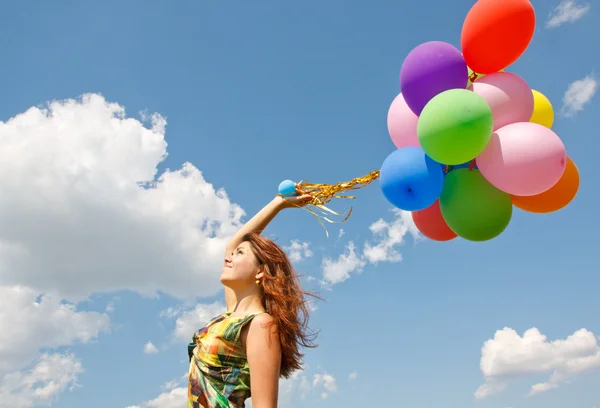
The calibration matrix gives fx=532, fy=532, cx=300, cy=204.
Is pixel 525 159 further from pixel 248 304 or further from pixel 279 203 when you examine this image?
pixel 248 304

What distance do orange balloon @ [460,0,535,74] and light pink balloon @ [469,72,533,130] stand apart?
17 centimetres

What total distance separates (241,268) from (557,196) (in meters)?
2.44

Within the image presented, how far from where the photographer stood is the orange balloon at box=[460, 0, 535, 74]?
3875mm

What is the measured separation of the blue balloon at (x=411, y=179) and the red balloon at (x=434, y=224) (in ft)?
1.15

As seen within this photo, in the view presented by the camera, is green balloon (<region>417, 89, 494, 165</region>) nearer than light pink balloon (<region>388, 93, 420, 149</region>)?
Yes

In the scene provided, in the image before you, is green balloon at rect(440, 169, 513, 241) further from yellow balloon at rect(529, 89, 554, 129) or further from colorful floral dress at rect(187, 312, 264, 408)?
colorful floral dress at rect(187, 312, 264, 408)

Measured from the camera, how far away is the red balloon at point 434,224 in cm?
429

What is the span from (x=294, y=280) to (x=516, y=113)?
79.6 inches

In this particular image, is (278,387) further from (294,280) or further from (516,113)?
(516,113)

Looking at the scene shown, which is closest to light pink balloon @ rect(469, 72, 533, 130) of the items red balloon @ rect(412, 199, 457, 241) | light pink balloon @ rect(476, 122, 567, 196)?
light pink balloon @ rect(476, 122, 567, 196)

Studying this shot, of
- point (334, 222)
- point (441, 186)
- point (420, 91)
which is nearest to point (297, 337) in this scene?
point (334, 222)

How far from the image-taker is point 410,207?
391 cm

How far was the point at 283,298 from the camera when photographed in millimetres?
3336

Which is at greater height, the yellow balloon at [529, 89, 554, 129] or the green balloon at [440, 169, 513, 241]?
the yellow balloon at [529, 89, 554, 129]
